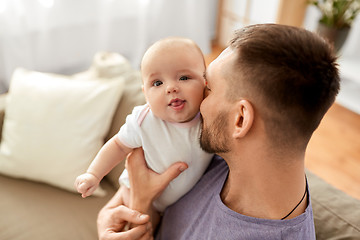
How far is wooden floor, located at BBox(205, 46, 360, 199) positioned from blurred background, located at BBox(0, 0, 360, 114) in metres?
0.16

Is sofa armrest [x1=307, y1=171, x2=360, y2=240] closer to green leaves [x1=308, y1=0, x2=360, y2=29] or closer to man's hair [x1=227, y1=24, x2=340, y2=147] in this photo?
man's hair [x1=227, y1=24, x2=340, y2=147]

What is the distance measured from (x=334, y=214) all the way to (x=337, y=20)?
7.45 ft

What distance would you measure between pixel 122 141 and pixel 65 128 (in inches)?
22.1

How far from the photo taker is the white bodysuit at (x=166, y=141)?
971 mm

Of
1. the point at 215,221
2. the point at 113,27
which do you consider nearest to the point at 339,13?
the point at 113,27

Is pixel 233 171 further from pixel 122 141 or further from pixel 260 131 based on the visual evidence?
pixel 122 141

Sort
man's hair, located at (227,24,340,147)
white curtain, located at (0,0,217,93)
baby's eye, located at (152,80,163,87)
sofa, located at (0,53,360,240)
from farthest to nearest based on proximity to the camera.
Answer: white curtain, located at (0,0,217,93), sofa, located at (0,53,360,240), baby's eye, located at (152,80,163,87), man's hair, located at (227,24,340,147)

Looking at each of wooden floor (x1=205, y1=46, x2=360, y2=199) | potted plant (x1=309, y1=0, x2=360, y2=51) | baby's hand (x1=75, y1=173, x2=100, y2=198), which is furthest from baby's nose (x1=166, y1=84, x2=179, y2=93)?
potted plant (x1=309, y1=0, x2=360, y2=51)

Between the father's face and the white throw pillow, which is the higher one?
the father's face

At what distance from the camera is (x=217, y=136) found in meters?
0.87

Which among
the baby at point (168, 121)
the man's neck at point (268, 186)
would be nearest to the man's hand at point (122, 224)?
the baby at point (168, 121)

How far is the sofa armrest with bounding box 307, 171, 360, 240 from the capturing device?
38.9 inches

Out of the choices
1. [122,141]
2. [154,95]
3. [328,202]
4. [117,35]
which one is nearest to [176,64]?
[154,95]

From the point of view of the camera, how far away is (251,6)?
3.52 m
